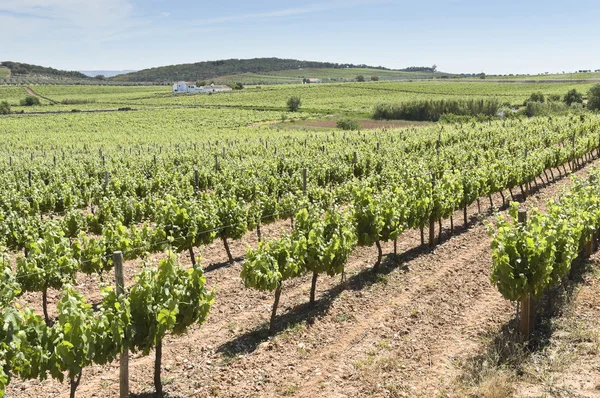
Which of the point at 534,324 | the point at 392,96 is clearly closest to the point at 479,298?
the point at 534,324

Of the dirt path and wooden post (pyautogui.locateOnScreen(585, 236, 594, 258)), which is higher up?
the dirt path

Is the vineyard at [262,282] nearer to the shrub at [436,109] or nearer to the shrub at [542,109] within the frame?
the shrub at [542,109]

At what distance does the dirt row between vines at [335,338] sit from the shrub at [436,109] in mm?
65416

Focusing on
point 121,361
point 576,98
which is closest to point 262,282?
point 121,361

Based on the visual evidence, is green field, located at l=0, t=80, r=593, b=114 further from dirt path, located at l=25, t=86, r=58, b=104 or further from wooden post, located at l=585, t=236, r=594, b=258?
wooden post, located at l=585, t=236, r=594, b=258

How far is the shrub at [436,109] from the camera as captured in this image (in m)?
75.6

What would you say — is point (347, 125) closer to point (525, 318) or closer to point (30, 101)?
point (525, 318)

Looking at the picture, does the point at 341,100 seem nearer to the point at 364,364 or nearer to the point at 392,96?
the point at 392,96

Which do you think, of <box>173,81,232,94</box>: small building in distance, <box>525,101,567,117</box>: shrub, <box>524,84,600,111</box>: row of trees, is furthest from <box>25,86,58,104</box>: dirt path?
<box>524,84,600,111</box>: row of trees

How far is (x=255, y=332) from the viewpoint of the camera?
9992mm

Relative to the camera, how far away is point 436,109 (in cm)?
7569

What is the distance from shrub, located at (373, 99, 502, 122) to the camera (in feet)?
248

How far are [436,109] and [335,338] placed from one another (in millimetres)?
70775

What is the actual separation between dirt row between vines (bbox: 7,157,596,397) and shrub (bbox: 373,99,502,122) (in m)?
65.4
